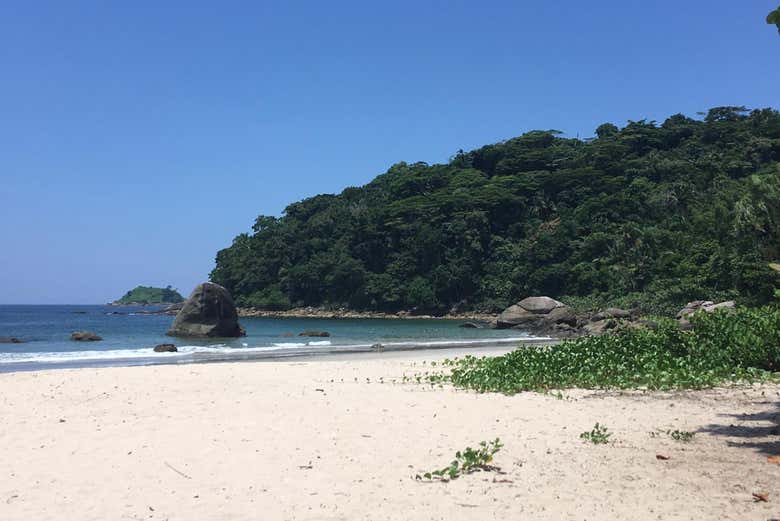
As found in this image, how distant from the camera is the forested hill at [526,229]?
2325 inches

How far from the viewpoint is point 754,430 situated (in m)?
7.76

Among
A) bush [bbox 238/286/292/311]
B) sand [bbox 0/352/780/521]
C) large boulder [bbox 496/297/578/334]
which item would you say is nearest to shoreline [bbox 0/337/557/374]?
sand [bbox 0/352/780/521]

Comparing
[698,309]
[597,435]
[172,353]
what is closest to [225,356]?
[172,353]

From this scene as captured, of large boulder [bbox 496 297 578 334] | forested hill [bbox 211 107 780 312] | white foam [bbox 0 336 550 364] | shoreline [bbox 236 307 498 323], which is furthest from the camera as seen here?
shoreline [bbox 236 307 498 323]

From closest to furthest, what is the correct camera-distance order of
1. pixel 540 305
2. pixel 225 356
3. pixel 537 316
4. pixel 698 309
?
pixel 225 356 → pixel 698 309 → pixel 537 316 → pixel 540 305

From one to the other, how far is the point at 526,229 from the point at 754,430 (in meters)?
70.4

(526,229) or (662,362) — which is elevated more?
(526,229)

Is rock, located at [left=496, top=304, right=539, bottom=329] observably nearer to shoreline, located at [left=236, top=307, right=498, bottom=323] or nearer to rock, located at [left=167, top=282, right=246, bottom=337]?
shoreline, located at [left=236, top=307, right=498, bottom=323]

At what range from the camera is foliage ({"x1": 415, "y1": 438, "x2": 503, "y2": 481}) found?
6117 mm

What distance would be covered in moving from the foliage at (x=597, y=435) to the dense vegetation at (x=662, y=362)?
3.56 metres

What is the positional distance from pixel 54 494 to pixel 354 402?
5.13 m

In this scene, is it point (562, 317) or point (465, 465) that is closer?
point (465, 465)

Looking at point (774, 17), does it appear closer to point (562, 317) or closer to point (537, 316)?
point (562, 317)

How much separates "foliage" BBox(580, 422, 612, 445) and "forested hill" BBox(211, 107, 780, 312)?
127ft
